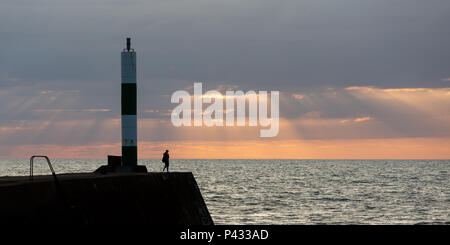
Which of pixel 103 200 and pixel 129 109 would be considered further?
pixel 129 109

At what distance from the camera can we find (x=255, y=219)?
44.2 metres

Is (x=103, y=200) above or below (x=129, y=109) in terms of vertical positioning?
below

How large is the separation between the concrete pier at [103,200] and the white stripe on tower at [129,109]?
3.60m

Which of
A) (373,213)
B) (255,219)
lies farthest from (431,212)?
(255,219)

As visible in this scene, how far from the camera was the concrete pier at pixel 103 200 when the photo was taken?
15.1 meters

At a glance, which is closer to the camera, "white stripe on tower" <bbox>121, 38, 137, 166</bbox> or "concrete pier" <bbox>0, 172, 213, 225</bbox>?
"concrete pier" <bbox>0, 172, 213, 225</bbox>

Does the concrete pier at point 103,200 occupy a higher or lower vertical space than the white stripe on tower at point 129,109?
lower

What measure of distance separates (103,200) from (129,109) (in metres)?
10.7

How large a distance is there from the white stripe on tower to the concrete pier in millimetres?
3603

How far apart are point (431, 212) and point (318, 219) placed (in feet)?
38.7

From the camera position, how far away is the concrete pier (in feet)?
49.6

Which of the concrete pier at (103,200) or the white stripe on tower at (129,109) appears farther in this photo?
the white stripe on tower at (129,109)

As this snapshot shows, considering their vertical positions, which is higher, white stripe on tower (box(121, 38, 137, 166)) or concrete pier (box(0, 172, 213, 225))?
white stripe on tower (box(121, 38, 137, 166))

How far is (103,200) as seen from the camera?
1928 cm
